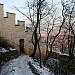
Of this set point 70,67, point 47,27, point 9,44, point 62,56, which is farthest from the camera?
point 47,27

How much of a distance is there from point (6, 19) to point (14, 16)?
144 cm

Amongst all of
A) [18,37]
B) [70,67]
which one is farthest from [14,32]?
[70,67]

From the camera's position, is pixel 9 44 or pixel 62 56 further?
pixel 9 44

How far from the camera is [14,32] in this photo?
37.9 m

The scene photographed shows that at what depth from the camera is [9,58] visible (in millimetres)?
26484

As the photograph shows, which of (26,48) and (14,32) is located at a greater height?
(14,32)

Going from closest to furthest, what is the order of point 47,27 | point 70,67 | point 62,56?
point 70,67, point 62,56, point 47,27

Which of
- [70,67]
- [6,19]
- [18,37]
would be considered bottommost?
[70,67]

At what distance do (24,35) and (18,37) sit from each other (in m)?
1.04

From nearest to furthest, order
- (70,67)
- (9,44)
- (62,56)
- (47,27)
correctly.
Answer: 1. (70,67)
2. (62,56)
3. (9,44)
4. (47,27)

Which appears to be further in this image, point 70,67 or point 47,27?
point 47,27

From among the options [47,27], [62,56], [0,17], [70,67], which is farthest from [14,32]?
[70,67]

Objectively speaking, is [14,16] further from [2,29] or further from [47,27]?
[47,27]

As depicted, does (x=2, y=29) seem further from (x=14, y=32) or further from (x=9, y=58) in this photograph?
(x=9, y=58)
